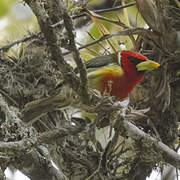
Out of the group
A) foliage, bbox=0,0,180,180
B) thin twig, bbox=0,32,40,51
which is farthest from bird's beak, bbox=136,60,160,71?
thin twig, bbox=0,32,40,51

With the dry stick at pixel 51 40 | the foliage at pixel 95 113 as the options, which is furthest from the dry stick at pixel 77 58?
the foliage at pixel 95 113

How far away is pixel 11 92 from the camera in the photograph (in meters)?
2.07

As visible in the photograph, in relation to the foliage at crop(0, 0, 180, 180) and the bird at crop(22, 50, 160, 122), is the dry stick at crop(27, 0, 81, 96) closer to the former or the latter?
the foliage at crop(0, 0, 180, 180)

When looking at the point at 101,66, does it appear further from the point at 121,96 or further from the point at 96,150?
the point at 96,150

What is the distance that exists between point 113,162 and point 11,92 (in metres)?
0.59

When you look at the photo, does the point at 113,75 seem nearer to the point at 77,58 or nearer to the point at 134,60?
the point at 134,60

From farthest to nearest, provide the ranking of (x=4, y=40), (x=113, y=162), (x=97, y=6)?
(x=97, y=6) < (x=4, y=40) < (x=113, y=162)

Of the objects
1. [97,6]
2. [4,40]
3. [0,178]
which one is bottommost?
[0,178]

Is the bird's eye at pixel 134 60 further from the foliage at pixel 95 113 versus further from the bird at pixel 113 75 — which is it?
the foliage at pixel 95 113

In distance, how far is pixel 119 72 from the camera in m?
2.12

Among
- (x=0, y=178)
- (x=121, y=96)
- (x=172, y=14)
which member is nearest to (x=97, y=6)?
(x=172, y=14)

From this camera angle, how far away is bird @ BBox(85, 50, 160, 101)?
6.70 feet

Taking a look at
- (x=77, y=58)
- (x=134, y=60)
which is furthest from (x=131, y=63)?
(x=77, y=58)

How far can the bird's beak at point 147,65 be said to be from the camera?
2.04 meters
